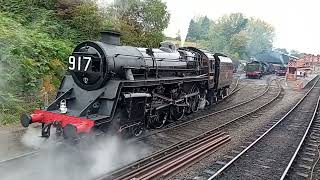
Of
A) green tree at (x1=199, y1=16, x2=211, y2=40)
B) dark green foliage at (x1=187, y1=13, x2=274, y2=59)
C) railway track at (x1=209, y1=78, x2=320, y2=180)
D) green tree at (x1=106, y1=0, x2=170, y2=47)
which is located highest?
green tree at (x1=199, y1=16, x2=211, y2=40)

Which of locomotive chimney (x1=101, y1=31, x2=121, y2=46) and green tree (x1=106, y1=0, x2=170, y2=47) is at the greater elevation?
green tree (x1=106, y1=0, x2=170, y2=47)

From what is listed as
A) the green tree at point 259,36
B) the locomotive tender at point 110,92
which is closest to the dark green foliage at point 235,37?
the green tree at point 259,36

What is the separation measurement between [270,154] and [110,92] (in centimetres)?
486

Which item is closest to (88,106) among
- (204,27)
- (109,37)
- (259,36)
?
(109,37)

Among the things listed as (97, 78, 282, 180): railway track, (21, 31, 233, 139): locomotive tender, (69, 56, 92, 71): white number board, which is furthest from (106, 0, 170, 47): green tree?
(69, 56, 92, 71): white number board

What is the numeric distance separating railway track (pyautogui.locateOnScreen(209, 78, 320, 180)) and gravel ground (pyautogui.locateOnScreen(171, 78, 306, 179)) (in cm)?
30

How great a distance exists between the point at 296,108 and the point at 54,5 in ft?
45.5

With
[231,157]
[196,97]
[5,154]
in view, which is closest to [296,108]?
[196,97]

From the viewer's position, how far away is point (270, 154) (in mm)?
9742

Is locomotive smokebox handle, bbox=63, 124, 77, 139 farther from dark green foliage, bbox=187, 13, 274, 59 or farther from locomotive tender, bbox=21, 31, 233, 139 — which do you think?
dark green foliage, bbox=187, 13, 274, 59

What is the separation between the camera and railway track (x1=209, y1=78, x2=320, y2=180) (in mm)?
8102

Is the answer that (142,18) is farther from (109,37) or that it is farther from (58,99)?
(58,99)

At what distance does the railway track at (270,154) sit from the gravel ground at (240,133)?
30cm

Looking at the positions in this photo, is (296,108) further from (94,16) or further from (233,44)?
(233,44)
